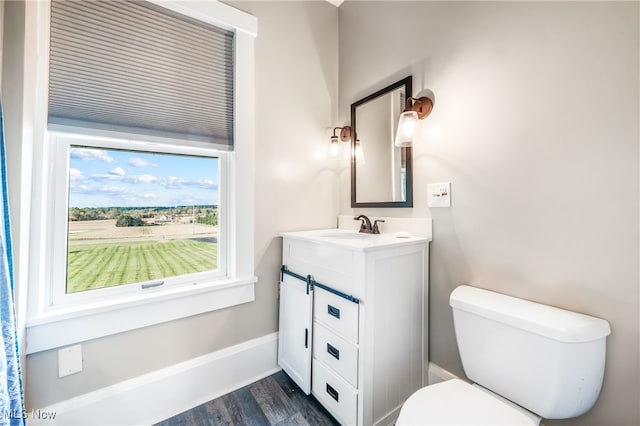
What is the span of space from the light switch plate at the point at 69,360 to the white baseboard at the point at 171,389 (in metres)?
0.13

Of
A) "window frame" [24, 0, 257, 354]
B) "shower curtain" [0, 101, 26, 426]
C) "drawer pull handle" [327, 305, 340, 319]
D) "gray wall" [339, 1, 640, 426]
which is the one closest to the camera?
"shower curtain" [0, 101, 26, 426]

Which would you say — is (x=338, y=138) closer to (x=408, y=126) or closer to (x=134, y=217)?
(x=408, y=126)

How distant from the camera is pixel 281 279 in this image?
5.59 feet

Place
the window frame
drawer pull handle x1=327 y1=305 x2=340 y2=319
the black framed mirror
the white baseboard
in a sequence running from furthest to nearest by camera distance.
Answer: the black framed mirror → drawer pull handle x1=327 y1=305 x2=340 y2=319 → the white baseboard → the window frame

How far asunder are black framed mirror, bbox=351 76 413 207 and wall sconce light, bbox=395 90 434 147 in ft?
0.35

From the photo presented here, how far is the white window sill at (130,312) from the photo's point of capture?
1089 millimetres

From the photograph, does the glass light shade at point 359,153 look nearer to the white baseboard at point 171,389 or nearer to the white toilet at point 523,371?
the white toilet at point 523,371

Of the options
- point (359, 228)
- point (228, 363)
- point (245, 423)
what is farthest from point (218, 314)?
point (359, 228)

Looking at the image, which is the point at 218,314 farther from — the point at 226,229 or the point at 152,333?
the point at 226,229

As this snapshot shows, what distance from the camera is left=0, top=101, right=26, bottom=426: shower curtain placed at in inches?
29.1

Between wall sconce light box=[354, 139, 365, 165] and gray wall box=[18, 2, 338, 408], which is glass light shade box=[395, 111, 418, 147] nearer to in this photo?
wall sconce light box=[354, 139, 365, 165]

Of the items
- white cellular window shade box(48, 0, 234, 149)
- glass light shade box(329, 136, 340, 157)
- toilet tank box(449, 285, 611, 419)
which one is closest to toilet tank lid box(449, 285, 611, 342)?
toilet tank box(449, 285, 611, 419)

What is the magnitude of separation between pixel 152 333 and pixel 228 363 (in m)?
0.46

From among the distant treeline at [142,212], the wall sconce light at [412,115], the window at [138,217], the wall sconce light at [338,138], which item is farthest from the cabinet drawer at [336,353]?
the wall sconce light at [338,138]
